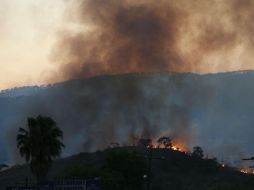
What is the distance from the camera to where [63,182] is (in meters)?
73.9

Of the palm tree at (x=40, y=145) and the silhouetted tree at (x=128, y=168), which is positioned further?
Result: the silhouetted tree at (x=128, y=168)

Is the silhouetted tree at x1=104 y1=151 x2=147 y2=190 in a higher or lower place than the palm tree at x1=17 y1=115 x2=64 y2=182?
higher

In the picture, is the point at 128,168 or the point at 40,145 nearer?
the point at 40,145

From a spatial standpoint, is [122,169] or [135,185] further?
[122,169]

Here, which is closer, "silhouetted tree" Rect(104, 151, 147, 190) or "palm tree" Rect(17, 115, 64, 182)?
"palm tree" Rect(17, 115, 64, 182)

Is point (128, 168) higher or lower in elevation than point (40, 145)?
higher

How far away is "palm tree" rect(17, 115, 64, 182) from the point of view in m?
76.2

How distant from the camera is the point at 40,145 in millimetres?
77312

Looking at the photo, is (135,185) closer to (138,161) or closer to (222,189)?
(138,161)

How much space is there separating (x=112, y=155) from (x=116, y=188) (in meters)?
33.6

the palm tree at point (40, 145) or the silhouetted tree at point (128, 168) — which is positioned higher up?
the silhouetted tree at point (128, 168)

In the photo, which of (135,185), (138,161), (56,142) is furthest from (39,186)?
(138,161)

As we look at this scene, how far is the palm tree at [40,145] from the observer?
3002 inches

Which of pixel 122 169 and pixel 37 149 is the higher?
pixel 122 169
